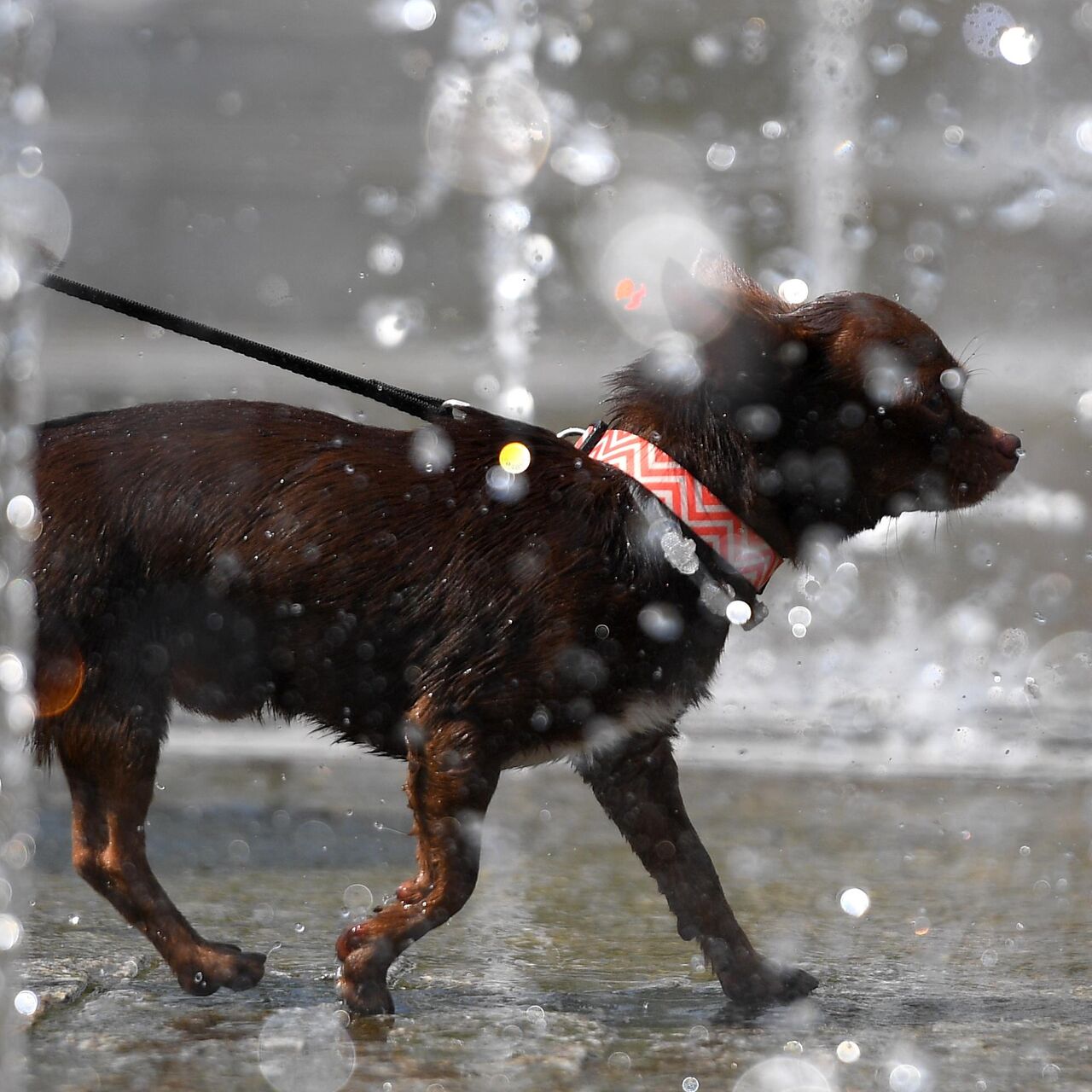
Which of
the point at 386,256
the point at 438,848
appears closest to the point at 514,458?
the point at 438,848

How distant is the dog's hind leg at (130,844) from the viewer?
108 inches

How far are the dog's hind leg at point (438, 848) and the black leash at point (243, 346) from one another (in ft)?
2.22

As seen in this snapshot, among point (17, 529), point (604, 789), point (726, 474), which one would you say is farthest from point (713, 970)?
point (17, 529)

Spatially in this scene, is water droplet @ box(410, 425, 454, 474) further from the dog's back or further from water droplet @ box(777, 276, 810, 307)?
water droplet @ box(777, 276, 810, 307)

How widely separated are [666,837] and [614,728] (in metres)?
0.37

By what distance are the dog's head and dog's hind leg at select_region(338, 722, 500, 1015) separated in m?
0.63

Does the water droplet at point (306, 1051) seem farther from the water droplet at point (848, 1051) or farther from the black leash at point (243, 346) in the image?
the black leash at point (243, 346)

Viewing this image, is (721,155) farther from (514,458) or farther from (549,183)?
(514,458)

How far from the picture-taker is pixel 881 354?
283 centimetres

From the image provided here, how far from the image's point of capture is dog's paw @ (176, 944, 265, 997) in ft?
8.93

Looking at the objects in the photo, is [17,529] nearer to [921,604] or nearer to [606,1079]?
[606,1079]

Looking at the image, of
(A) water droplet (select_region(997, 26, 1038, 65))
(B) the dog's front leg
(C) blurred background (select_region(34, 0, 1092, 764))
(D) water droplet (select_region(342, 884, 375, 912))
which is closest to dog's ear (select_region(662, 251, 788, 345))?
(B) the dog's front leg

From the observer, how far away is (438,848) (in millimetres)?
2662

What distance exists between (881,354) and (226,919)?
173 cm
